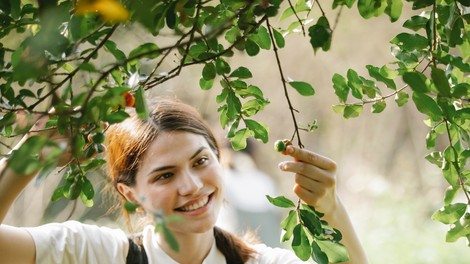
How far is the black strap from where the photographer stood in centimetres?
163

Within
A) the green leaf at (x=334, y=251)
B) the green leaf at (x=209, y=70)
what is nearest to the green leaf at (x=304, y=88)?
the green leaf at (x=209, y=70)

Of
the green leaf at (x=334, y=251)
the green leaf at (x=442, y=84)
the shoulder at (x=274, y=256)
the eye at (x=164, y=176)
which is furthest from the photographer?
the shoulder at (x=274, y=256)

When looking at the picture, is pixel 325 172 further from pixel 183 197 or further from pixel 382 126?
pixel 382 126

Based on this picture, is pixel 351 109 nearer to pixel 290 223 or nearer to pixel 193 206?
pixel 290 223

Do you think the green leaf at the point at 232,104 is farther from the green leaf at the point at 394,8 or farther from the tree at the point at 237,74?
the green leaf at the point at 394,8

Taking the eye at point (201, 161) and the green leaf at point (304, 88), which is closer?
the green leaf at point (304, 88)

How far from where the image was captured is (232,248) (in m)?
1.73

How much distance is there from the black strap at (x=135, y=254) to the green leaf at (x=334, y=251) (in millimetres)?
784

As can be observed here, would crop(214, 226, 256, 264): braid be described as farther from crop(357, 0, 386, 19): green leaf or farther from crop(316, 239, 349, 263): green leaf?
crop(357, 0, 386, 19): green leaf

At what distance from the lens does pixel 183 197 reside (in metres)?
1.50

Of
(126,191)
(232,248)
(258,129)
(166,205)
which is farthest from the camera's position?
(232,248)

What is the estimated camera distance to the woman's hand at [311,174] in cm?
115

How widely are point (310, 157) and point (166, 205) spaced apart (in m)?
0.45

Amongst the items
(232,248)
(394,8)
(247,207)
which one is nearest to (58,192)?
(394,8)
